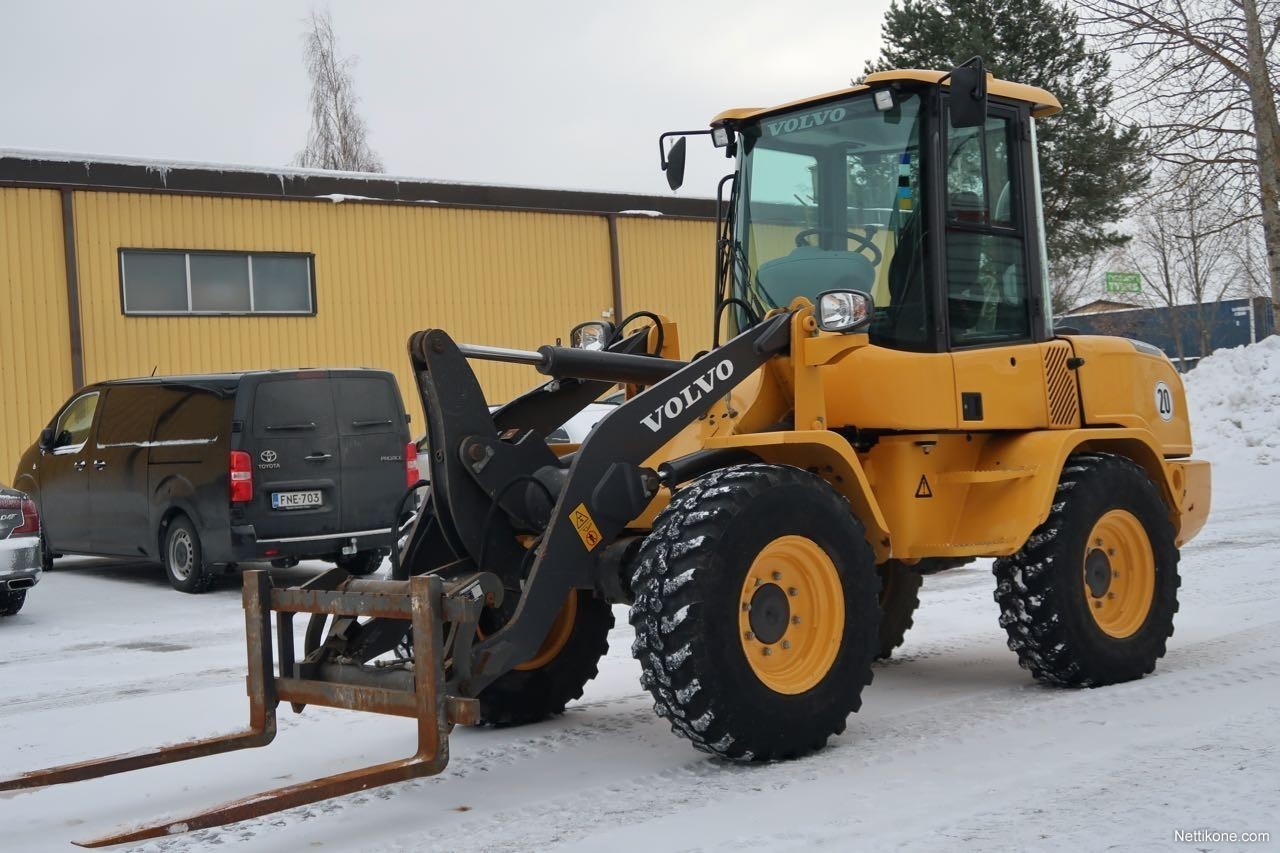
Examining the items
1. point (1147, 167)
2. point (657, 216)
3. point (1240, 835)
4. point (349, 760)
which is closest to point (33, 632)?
point (349, 760)

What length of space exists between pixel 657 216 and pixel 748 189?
59.1 ft

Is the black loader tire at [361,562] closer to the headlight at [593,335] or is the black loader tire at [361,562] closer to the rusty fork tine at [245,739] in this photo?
the headlight at [593,335]

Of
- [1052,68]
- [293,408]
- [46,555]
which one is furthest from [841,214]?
[1052,68]

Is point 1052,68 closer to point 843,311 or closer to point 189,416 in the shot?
point 189,416

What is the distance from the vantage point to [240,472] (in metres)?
12.1

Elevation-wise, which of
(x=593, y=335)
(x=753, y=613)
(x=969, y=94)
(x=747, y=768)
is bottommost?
(x=747, y=768)

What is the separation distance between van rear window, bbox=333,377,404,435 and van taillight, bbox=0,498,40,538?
2585 millimetres

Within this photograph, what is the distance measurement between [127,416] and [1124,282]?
54.4 metres

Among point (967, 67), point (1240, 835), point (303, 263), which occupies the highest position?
point (303, 263)

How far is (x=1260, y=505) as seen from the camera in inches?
632

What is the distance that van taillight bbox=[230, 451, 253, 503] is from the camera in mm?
12102

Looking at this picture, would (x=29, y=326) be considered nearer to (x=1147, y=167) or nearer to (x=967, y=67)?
(x=967, y=67)

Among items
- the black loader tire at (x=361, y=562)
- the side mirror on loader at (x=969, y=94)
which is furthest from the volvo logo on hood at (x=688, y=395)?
the black loader tire at (x=361, y=562)

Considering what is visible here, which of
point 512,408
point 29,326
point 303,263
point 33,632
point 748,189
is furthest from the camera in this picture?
point 303,263
